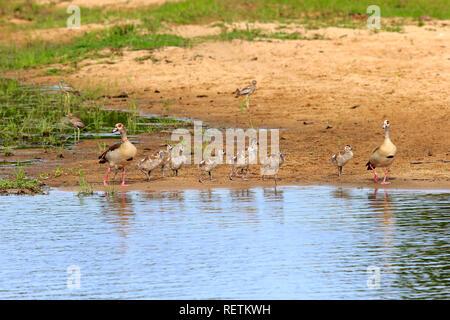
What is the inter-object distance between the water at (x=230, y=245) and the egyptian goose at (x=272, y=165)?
0.77m

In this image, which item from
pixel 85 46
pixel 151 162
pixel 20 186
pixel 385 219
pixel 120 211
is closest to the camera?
pixel 385 219

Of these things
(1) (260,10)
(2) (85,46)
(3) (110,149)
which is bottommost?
(3) (110,149)

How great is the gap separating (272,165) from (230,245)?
418cm

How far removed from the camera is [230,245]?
31.9ft

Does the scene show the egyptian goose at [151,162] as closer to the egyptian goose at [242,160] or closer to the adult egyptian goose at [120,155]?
the adult egyptian goose at [120,155]

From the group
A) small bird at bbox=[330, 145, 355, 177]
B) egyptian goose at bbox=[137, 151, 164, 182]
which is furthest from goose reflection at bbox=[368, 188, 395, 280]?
egyptian goose at bbox=[137, 151, 164, 182]

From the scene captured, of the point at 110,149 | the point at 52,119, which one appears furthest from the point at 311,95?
the point at 110,149

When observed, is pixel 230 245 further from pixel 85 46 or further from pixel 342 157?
pixel 85 46

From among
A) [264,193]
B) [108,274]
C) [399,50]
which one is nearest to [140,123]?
[264,193]

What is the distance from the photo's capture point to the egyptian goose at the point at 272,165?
13.7m

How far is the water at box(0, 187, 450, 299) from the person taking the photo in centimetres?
822

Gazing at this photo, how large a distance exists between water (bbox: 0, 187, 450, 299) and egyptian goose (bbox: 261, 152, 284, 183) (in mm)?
767

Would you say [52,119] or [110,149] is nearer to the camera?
[110,149]

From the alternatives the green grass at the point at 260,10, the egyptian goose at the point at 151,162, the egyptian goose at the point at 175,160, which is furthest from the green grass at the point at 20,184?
the green grass at the point at 260,10
